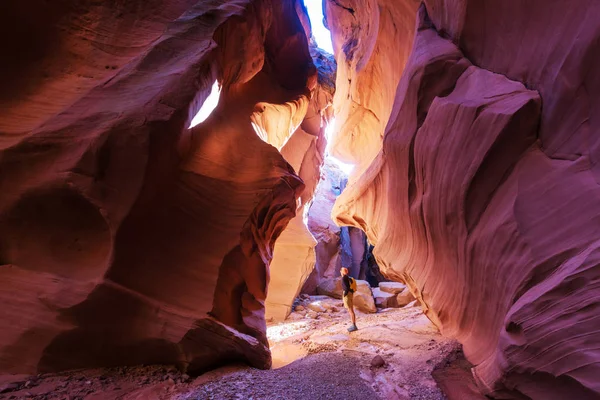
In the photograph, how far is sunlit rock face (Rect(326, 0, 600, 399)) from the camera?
88.0 inches

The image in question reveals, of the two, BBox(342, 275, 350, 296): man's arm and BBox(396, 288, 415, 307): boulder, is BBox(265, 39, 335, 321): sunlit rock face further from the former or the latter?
BBox(342, 275, 350, 296): man's arm

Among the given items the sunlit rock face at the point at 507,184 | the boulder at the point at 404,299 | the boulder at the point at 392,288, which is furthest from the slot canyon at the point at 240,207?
the boulder at the point at 392,288

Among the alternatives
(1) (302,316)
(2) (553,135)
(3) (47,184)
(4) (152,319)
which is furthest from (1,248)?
(1) (302,316)

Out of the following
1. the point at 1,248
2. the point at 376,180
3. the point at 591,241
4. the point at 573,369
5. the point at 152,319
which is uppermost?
the point at 376,180

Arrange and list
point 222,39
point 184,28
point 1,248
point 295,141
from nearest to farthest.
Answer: point 1,248 < point 184,28 < point 222,39 < point 295,141

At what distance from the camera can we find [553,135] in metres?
2.84

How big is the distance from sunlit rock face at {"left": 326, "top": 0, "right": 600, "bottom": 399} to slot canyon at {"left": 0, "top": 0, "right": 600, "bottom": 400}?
0.07 ft

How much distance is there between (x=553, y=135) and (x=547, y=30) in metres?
1.16

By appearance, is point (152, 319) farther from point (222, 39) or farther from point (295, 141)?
point (295, 141)

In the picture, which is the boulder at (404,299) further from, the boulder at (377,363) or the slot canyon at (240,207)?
the boulder at (377,363)

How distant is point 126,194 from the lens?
12.3 feet

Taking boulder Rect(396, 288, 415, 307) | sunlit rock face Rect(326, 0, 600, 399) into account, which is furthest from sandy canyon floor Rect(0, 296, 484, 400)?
boulder Rect(396, 288, 415, 307)

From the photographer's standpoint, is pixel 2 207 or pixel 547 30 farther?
pixel 2 207

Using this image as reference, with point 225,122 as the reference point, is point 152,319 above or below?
below
